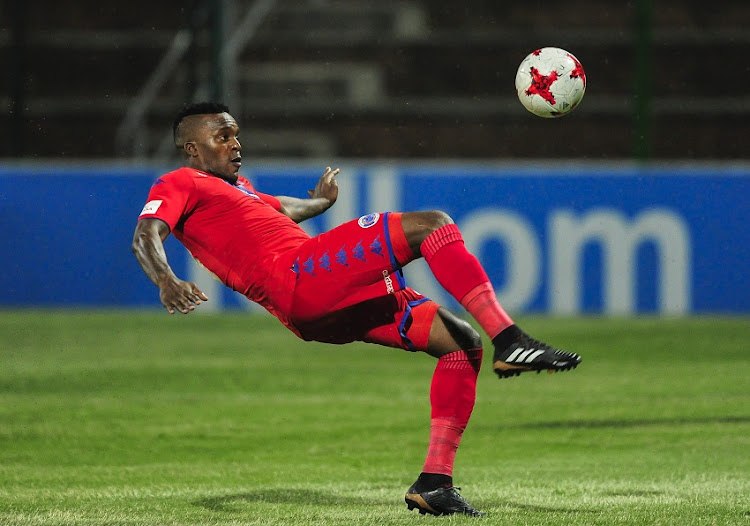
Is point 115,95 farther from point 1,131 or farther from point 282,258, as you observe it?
point 282,258

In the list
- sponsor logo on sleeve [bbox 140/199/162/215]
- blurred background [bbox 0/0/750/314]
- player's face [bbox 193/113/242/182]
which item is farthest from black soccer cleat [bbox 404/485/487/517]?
blurred background [bbox 0/0/750/314]

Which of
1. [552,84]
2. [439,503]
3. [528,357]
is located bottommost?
[439,503]

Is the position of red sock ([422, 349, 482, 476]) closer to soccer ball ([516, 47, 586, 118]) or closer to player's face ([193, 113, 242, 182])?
player's face ([193, 113, 242, 182])

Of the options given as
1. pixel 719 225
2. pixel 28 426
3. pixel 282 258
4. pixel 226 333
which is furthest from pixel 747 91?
pixel 282 258

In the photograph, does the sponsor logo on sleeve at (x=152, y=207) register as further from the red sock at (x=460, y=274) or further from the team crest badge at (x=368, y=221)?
the red sock at (x=460, y=274)

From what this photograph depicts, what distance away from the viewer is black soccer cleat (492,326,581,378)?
4.48 metres

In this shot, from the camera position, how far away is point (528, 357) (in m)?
4.49

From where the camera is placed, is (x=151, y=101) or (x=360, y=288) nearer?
(x=360, y=288)

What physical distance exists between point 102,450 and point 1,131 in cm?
930

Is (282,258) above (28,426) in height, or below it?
above

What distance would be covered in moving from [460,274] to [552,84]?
5.39ft

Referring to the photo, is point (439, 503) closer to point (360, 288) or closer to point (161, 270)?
point (360, 288)

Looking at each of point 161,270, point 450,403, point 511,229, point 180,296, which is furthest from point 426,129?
point 180,296

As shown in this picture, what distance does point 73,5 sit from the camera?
18.9 metres
